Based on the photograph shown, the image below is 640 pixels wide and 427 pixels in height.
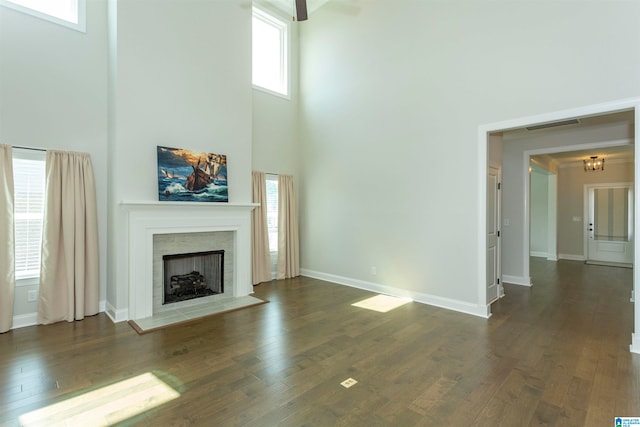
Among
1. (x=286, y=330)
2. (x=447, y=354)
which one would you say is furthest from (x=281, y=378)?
(x=447, y=354)

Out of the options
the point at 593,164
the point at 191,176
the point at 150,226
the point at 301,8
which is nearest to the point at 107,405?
the point at 150,226

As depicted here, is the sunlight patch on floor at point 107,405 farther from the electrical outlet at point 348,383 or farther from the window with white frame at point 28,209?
the window with white frame at point 28,209

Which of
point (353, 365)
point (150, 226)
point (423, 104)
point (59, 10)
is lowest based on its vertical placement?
point (353, 365)

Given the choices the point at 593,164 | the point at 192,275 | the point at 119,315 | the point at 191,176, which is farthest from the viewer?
the point at 593,164

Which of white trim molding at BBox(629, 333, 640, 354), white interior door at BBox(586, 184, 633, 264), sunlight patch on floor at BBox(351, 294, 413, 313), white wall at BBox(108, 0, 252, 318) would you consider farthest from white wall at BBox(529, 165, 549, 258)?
white wall at BBox(108, 0, 252, 318)

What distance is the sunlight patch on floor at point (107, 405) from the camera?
218 centimetres

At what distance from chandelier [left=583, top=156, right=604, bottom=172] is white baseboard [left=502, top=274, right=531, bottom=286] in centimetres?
425

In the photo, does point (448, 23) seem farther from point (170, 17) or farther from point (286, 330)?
point (286, 330)

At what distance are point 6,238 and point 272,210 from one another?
3.96 m

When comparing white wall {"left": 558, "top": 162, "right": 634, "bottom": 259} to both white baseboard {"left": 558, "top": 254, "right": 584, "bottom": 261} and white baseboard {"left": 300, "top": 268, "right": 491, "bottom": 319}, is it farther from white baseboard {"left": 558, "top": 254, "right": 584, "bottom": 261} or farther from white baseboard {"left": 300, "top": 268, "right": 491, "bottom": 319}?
white baseboard {"left": 300, "top": 268, "right": 491, "bottom": 319}

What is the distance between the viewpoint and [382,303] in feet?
15.9

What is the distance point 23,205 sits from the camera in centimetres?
398

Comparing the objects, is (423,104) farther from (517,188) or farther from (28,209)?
(28,209)

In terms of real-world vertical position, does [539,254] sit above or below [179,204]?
below
